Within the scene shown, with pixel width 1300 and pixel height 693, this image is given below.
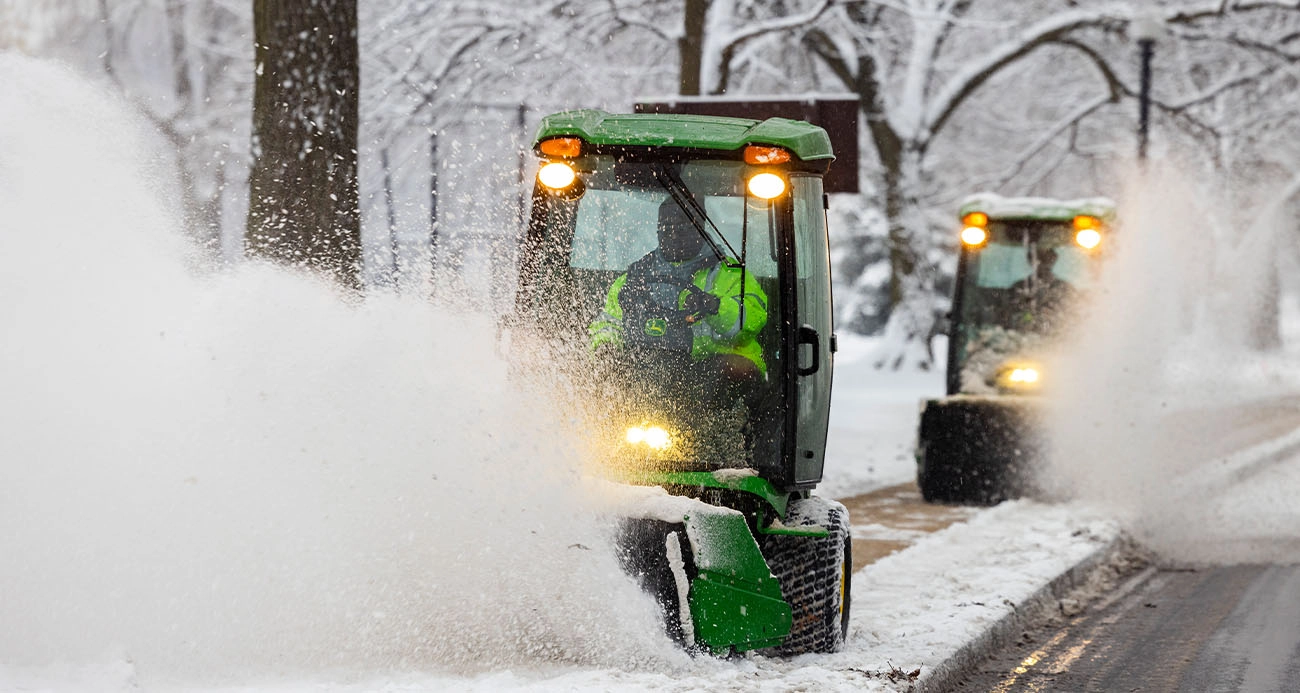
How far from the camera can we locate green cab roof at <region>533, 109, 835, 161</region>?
5.34 m

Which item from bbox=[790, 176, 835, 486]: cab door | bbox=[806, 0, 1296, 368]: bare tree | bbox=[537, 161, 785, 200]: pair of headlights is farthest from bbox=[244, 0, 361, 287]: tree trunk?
bbox=[806, 0, 1296, 368]: bare tree

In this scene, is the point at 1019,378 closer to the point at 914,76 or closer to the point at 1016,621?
the point at 1016,621

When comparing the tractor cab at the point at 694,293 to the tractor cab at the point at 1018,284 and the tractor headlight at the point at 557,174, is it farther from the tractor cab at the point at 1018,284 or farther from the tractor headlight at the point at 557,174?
the tractor cab at the point at 1018,284

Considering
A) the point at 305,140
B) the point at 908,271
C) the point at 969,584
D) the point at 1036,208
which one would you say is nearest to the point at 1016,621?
the point at 969,584

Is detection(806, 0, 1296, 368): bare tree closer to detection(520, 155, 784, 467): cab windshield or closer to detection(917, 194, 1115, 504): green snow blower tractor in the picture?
detection(917, 194, 1115, 504): green snow blower tractor

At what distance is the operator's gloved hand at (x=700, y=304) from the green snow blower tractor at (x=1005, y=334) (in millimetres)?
6157

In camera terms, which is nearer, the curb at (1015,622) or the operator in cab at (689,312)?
the operator in cab at (689,312)

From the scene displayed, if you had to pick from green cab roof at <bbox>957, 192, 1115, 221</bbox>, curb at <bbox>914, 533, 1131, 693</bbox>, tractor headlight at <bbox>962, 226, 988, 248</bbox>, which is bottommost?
curb at <bbox>914, 533, 1131, 693</bbox>

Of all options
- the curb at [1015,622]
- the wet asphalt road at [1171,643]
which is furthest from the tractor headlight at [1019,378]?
the wet asphalt road at [1171,643]

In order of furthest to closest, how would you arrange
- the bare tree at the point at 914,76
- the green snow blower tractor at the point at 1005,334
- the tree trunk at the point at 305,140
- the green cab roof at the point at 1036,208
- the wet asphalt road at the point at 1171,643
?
1. the bare tree at the point at 914,76
2. the green cab roof at the point at 1036,208
3. the green snow blower tractor at the point at 1005,334
4. the tree trunk at the point at 305,140
5. the wet asphalt road at the point at 1171,643

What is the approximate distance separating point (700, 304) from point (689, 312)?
50mm

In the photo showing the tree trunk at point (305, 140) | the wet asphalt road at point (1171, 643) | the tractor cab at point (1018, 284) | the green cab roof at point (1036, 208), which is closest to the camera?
the wet asphalt road at point (1171, 643)

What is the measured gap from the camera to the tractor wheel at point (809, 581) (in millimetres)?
5406

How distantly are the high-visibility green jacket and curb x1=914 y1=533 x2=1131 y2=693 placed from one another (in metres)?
1.32
